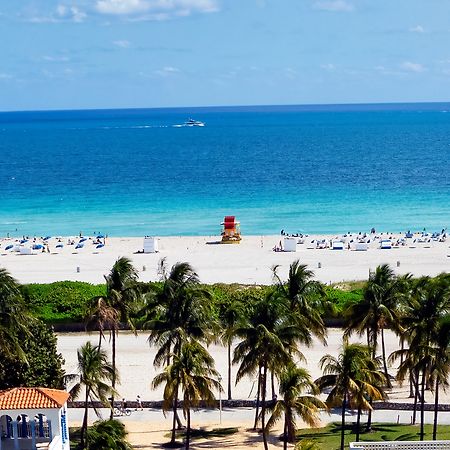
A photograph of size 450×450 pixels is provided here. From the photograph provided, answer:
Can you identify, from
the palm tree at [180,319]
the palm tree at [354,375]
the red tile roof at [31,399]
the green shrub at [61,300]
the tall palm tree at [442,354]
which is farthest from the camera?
the green shrub at [61,300]

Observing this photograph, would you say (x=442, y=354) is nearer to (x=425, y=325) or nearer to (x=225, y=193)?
(x=425, y=325)

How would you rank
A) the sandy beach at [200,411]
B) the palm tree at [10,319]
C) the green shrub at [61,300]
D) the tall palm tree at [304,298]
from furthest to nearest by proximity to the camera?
the green shrub at [61,300], the tall palm tree at [304,298], the sandy beach at [200,411], the palm tree at [10,319]

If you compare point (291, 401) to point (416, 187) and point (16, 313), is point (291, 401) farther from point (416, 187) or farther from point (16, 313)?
point (416, 187)

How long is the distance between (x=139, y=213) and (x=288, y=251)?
115ft

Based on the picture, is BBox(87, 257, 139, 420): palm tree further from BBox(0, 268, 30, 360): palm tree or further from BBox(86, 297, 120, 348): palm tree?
BBox(0, 268, 30, 360): palm tree

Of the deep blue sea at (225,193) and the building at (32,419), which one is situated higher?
the deep blue sea at (225,193)

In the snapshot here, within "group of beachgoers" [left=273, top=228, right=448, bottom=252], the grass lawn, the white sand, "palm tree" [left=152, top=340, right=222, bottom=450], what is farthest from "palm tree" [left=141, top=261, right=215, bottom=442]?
"group of beachgoers" [left=273, top=228, right=448, bottom=252]

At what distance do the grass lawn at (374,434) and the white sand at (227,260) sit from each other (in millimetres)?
26715

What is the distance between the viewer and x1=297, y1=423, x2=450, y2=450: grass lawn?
121 ft

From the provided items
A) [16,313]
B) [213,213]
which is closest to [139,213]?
[213,213]

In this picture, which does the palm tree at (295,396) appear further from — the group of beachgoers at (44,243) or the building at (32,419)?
the group of beachgoers at (44,243)

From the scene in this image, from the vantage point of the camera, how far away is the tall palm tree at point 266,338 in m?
35.7

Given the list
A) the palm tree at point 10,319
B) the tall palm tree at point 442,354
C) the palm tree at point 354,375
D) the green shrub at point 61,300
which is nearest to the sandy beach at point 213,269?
the green shrub at point 61,300

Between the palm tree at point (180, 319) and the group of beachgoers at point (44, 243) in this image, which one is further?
the group of beachgoers at point (44, 243)
